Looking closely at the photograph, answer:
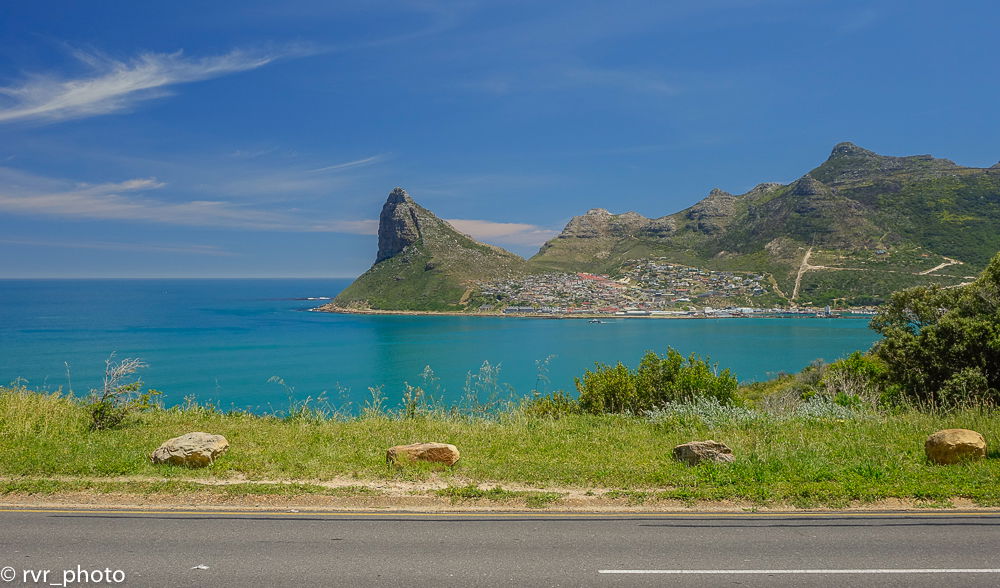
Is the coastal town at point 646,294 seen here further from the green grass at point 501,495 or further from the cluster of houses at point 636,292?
the green grass at point 501,495

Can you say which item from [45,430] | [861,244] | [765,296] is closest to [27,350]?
[45,430]

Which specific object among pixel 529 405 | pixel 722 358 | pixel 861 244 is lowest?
pixel 722 358

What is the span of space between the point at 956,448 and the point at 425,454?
820cm

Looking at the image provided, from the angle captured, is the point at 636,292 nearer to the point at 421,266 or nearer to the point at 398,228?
the point at 421,266

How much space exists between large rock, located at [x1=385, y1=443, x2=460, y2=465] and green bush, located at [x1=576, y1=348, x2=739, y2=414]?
25.2 ft

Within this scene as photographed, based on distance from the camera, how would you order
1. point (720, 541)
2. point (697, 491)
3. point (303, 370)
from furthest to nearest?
point (303, 370)
point (697, 491)
point (720, 541)

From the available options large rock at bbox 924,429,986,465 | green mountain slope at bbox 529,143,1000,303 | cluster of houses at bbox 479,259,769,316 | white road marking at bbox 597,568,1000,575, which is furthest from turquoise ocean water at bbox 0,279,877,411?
white road marking at bbox 597,568,1000,575

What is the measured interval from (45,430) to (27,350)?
92.8 meters

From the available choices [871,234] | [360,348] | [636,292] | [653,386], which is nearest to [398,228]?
[636,292]

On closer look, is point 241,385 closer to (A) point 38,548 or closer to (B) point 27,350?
(B) point 27,350

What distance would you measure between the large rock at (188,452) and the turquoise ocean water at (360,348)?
33908 millimetres

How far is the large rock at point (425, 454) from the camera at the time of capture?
878 cm

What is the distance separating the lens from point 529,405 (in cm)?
1580

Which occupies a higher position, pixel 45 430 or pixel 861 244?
pixel 861 244
